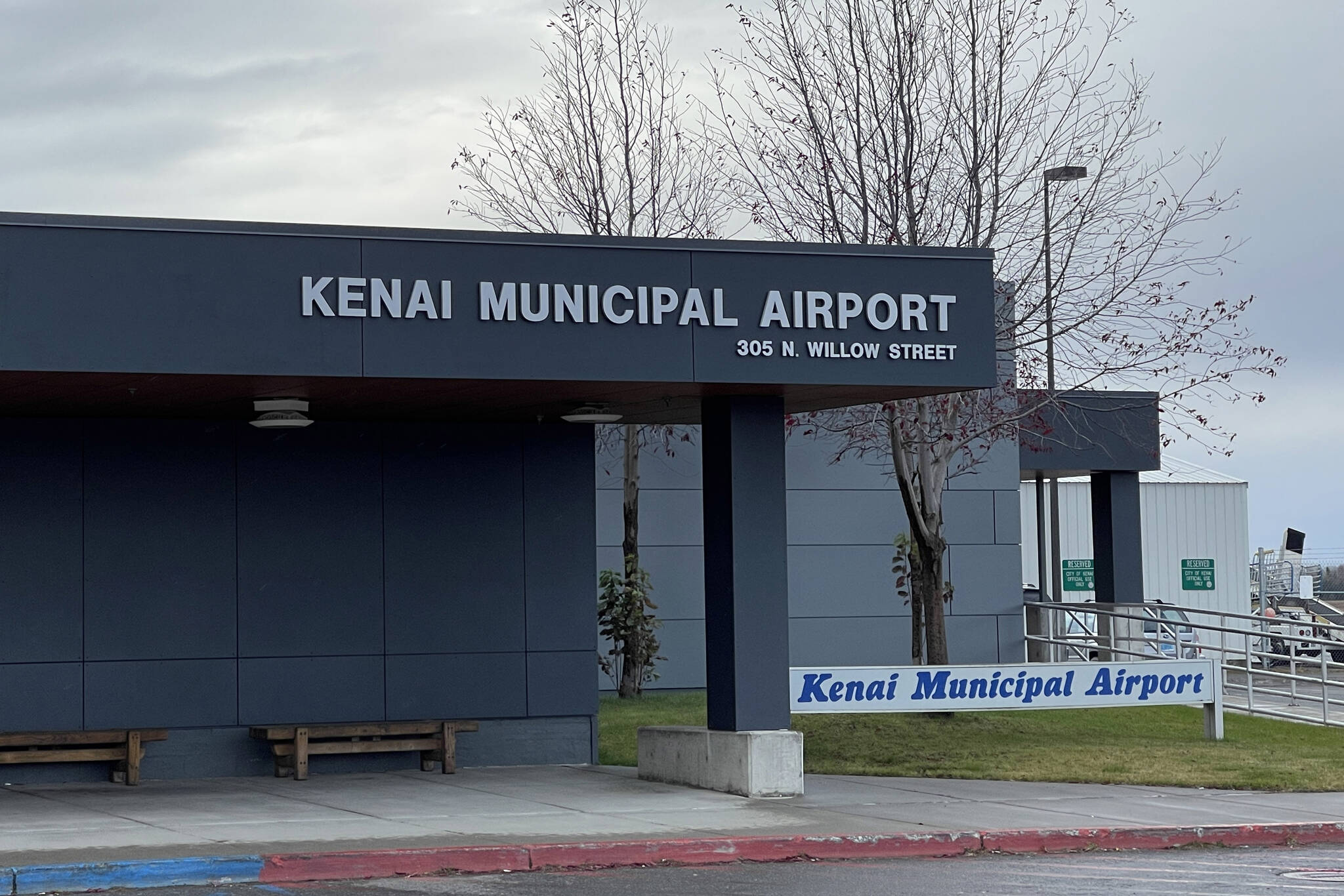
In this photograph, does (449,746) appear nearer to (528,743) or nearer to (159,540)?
(528,743)

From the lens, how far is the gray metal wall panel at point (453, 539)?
50.8 ft

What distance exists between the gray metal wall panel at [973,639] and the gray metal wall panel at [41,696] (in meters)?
14.4

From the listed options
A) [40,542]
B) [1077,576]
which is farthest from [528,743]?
[1077,576]

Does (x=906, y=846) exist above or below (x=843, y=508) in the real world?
below

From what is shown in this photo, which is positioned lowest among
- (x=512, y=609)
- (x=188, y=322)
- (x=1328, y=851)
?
(x=1328, y=851)

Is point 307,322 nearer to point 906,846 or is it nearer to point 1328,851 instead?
point 906,846

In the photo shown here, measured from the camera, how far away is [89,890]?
9.39 meters

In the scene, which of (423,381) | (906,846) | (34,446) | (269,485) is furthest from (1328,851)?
(34,446)

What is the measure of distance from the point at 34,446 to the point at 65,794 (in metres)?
3.08

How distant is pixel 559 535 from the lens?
16.0 metres

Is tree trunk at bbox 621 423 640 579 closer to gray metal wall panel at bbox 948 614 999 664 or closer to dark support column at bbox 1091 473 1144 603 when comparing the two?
gray metal wall panel at bbox 948 614 999 664

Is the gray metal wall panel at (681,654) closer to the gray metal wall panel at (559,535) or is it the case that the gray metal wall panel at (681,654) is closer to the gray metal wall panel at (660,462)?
the gray metal wall panel at (660,462)

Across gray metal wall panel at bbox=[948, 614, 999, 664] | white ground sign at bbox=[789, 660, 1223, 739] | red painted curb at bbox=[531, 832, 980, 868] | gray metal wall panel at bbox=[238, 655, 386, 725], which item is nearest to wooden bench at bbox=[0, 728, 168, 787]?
gray metal wall panel at bbox=[238, 655, 386, 725]

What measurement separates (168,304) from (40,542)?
3.86 meters
